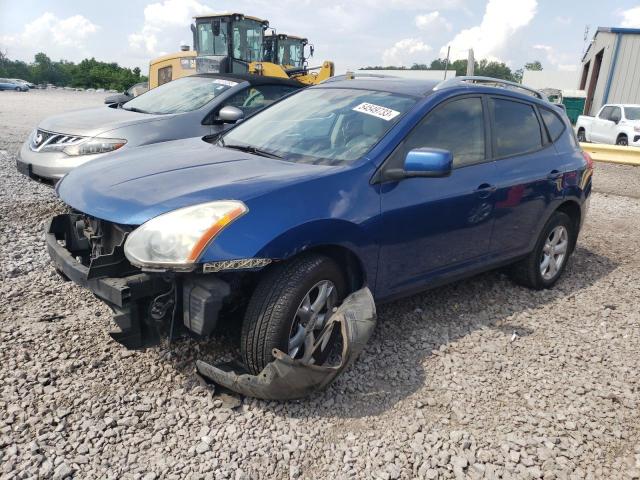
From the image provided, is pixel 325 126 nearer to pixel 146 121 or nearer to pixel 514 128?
pixel 514 128

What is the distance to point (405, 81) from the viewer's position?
390 cm

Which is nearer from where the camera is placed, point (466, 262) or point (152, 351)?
point (152, 351)

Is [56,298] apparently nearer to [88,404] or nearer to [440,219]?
[88,404]

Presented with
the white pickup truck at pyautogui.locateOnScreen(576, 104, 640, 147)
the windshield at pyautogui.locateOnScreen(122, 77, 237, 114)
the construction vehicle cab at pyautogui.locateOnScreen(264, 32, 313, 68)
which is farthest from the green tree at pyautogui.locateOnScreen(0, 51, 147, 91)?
the windshield at pyautogui.locateOnScreen(122, 77, 237, 114)

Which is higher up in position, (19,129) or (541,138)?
(541,138)

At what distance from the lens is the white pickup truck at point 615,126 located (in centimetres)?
1495

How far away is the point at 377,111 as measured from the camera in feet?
11.3

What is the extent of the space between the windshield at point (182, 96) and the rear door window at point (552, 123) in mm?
3719

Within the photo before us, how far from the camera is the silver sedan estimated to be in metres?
5.51

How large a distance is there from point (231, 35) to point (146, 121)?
863 centimetres

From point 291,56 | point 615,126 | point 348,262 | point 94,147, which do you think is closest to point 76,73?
point 291,56

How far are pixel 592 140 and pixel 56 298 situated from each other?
1689 centimetres

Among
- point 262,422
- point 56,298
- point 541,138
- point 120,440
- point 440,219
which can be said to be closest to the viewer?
point 120,440

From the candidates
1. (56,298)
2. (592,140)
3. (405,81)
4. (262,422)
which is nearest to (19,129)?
(56,298)
